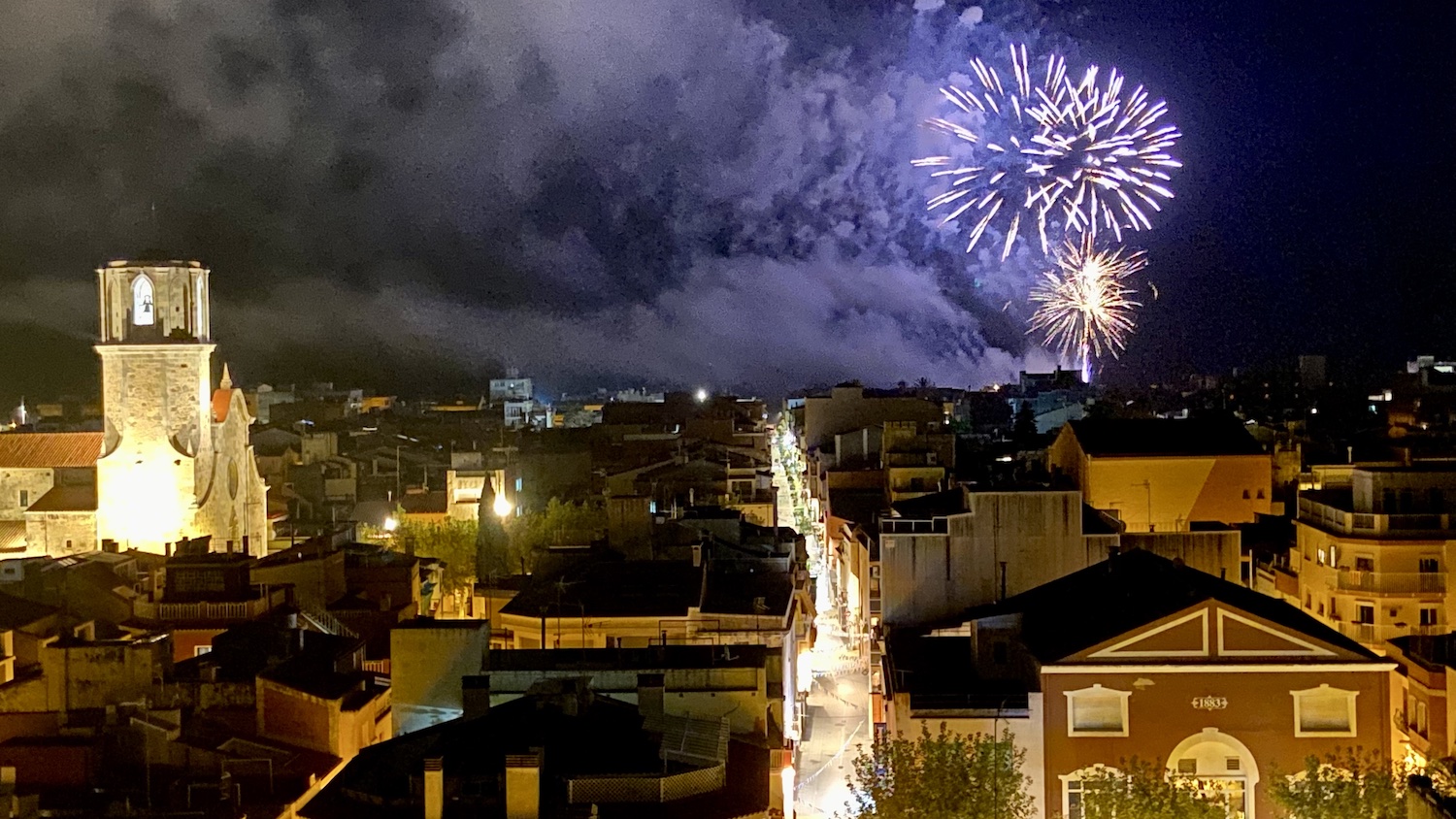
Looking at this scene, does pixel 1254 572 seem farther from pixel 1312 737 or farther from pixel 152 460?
pixel 152 460

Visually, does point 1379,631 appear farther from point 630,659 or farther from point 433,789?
point 433,789

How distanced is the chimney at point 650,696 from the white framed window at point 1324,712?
8031 millimetres

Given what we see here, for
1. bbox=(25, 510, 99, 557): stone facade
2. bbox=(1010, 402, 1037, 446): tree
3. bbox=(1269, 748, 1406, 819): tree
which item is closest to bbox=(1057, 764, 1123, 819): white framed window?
bbox=(1269, 748, 1406, 819): tree

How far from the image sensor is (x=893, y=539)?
88.0 feet

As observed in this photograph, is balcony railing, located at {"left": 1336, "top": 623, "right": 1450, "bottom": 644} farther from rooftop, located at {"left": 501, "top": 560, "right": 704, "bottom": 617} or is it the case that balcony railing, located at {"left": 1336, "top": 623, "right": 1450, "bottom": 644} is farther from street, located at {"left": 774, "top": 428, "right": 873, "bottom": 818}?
rooftop, located at {"left": 501, "top": 560, "right": 704, "bottom": 617}

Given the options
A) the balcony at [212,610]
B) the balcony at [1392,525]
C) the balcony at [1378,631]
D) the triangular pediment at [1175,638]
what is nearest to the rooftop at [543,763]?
the triangular pediment at [1175,638]

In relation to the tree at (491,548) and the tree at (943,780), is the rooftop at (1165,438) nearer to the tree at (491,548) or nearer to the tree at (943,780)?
the tree at (491,548)

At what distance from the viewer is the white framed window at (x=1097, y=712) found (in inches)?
748

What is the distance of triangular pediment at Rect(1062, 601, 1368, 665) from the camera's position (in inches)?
736

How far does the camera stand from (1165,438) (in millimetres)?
35938

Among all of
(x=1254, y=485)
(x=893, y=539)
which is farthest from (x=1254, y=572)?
(x=893, y=539)

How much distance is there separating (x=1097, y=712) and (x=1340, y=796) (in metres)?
3.54

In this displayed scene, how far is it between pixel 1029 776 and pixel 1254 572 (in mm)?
17596

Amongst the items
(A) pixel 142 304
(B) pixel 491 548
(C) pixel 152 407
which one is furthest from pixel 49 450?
(B) pixel 491 548
